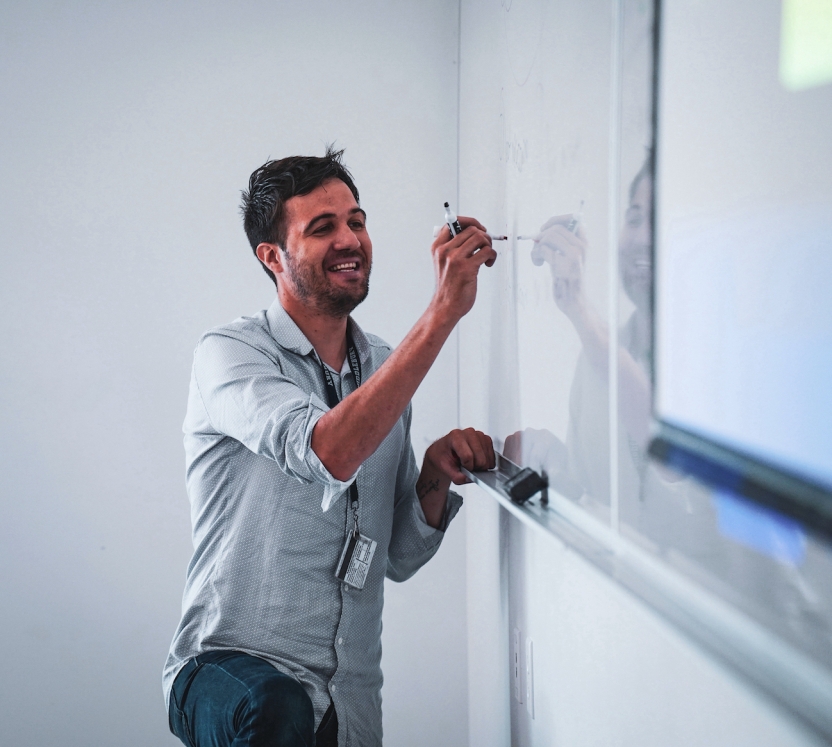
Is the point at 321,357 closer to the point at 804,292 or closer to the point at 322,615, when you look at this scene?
the point at 322,615

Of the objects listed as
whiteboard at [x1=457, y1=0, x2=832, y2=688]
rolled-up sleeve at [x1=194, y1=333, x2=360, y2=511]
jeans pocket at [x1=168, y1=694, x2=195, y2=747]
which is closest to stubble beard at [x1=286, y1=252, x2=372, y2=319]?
rolled-up sleeve at [x1=194, y1=333, x2=360, y2=511]

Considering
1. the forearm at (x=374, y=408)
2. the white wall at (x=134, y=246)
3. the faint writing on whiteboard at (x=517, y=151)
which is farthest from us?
the white wall at (x=134, y=246)

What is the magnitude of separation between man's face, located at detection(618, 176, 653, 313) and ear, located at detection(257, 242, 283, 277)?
2.83 ft

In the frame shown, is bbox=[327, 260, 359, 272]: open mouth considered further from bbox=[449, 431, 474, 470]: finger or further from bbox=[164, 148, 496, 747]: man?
bbox=[449, 431, 474, 470]: finger

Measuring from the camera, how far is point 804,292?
0.47m

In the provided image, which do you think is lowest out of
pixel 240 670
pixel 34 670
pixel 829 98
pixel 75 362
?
pixel 34 670

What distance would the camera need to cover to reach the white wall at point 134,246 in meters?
1.92

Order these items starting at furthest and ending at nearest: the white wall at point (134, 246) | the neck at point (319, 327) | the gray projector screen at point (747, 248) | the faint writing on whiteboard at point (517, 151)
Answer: the white wall at point (134, 246) → the neck at point (319, 327) → the faint writing on whiteboard at point (517, 151) → the gray projector screen at point (747, 248)

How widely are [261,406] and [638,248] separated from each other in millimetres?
629

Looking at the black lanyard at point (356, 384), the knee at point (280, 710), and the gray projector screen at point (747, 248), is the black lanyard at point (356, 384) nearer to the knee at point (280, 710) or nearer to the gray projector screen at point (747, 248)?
the knee at point (280, 710)

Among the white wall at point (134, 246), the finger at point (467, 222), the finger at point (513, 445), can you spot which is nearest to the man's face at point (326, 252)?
the finger at point (467, 222)

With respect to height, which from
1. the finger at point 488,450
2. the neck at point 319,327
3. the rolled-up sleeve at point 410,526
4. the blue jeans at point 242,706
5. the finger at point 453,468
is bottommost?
the blue jeans at point 242,706

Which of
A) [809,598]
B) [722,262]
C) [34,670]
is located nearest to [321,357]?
[722,262]

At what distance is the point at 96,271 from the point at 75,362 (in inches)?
10.6
